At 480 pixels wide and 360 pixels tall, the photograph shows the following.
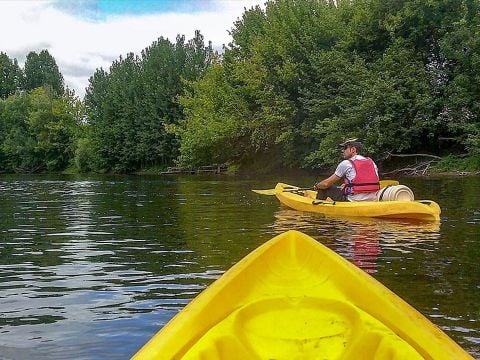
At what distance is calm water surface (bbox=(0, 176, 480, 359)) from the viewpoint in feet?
13.6

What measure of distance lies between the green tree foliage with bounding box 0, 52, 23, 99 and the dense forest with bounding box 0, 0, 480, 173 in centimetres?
3278

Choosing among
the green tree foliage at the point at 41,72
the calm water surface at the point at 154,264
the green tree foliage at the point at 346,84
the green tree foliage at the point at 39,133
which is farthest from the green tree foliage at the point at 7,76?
the calm water surface at the point at 154,264

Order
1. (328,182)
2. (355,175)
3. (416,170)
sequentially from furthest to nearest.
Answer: (416,170)
(328,182)
(355,175)

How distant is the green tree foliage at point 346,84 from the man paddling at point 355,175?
50.7 ft

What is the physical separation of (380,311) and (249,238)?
5.18 metres

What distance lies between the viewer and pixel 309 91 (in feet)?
104

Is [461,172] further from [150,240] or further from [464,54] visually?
[150,240]

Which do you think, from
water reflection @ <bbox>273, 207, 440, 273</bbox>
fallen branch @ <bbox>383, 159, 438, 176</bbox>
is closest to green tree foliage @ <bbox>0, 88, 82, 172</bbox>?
fallen branch @ <bbox>383, 159, 438, 176</bbox>

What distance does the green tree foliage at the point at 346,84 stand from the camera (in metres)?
26.3

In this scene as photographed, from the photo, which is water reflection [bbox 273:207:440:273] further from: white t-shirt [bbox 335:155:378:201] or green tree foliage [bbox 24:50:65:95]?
green tree foliage [bbox 24:50:65:95]

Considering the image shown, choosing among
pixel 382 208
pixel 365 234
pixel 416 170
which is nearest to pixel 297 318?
pixel 365 234

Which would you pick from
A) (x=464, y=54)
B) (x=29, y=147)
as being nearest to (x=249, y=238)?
(x=464, y=54)

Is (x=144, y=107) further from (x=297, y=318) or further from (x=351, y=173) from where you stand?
(x=297, y=318)

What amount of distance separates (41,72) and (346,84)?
64.5 metres
